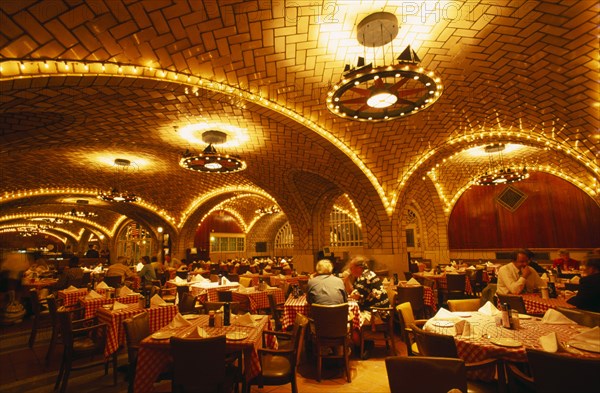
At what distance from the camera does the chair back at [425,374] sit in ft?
5.87

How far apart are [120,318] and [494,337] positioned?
169 inches

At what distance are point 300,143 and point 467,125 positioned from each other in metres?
4.03

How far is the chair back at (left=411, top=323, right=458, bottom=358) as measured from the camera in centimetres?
240

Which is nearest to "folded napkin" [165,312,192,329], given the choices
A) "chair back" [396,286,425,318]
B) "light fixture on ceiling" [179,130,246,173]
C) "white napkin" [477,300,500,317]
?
"white napkin" [477,300,500,317]

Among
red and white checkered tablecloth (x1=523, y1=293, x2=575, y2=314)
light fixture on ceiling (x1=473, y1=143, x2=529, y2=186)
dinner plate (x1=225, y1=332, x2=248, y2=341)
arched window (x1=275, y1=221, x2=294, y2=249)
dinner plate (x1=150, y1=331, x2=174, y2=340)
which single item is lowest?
red and white checkered tablecloth (x1=523, y1=293, x2=575, y2=314)

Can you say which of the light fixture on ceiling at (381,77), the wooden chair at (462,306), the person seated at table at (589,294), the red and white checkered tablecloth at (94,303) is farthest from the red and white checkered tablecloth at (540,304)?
the red and white checkered tablecloth at (94,303)

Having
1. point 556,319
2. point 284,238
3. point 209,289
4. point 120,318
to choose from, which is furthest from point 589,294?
point 284,238

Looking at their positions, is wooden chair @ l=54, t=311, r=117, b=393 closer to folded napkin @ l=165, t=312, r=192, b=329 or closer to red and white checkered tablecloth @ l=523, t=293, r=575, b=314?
folded napkin @ l=165, t=312, r=192, b=329

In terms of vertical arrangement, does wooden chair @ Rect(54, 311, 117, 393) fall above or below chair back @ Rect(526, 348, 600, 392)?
below

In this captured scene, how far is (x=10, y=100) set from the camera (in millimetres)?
5051

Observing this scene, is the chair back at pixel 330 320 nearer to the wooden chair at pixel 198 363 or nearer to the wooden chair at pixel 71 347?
the wooden chair at pixel 198 363

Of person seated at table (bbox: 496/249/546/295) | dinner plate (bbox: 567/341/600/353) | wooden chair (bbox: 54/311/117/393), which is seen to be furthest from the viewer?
person seated at table (bbox: 496/249/546/295)

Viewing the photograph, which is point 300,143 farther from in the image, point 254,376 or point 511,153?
point 511,153

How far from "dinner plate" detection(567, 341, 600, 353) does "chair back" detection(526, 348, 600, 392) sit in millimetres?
744
